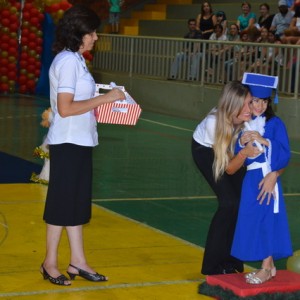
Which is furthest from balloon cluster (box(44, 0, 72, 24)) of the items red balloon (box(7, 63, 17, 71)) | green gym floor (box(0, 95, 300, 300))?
green gym floor (box(0, 95, 300, 300))

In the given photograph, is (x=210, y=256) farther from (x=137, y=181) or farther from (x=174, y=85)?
(x=174, y=85)

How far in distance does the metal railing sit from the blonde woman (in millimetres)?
9633

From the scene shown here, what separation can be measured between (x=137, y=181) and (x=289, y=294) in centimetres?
525

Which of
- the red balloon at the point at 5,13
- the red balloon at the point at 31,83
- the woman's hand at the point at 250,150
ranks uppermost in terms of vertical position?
the red balloon at the point at 5,13

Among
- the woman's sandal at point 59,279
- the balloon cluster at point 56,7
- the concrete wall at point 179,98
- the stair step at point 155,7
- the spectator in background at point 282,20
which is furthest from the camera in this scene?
the stair step at point 155,7

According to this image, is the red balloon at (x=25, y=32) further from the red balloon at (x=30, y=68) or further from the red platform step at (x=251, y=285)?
the red platform step at (x=251, y=285)

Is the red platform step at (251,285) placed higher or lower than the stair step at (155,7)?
lower

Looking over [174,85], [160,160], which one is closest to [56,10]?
[174,85]

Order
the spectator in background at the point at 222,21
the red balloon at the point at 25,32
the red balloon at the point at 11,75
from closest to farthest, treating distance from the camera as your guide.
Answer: the spectator in background at the point at 222,21, the red balloon at the point at 25,32, the red balloon at the point at 11,75

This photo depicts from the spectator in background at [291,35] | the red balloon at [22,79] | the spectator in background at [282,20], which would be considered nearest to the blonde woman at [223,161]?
the spectator in background at [291,35]

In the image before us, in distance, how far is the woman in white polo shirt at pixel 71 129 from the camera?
615 centimetres

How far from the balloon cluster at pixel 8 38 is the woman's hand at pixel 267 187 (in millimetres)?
16563

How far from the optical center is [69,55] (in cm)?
620

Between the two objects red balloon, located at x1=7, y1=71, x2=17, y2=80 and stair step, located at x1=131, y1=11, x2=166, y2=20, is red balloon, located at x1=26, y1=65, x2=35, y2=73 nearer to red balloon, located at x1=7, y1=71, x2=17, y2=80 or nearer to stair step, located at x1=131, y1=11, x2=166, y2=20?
red balloon, located at x1=7, y1=71, x2=17, y2=80
